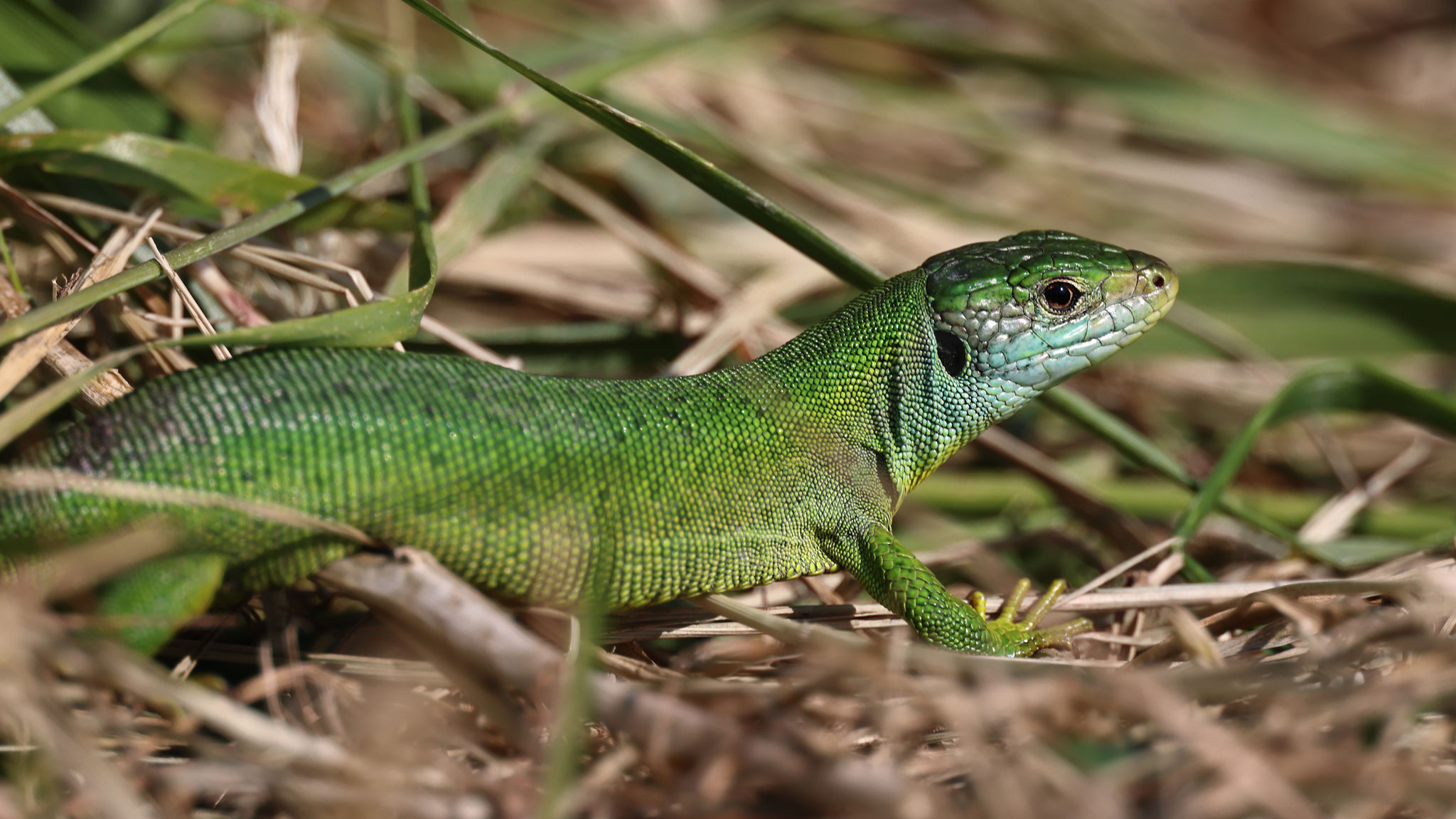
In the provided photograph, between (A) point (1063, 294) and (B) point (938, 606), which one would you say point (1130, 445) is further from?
(B) point (938, 606)

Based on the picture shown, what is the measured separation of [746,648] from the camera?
10.1ft

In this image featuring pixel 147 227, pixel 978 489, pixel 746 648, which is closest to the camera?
pixel 746 648

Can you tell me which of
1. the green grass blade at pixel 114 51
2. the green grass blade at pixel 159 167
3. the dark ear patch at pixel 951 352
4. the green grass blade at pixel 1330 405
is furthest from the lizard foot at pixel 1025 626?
the green grass blade at pixel 114 51

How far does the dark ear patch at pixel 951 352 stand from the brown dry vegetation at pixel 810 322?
79cm

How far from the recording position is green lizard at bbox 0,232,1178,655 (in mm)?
2664

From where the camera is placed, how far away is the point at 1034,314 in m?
3.64

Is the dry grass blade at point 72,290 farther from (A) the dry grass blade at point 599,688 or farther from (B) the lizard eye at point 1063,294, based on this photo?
(B) the lizard eye at point 1063,294

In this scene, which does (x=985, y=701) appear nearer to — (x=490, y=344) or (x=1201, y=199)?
(x=490, y=344)

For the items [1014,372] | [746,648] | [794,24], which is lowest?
[746,648]

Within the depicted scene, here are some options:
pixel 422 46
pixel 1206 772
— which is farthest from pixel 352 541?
pixel 422 46

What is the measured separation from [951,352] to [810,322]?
1.45 m

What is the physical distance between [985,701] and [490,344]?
2.77 meters

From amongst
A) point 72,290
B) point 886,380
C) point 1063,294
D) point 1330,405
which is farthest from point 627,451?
point 1330,405

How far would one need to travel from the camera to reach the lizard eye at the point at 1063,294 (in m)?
3.65
